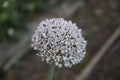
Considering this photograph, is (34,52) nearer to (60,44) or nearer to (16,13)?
(16,13)

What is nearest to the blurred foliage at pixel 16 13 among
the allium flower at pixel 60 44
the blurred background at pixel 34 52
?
the blurred background at pixel 34 52

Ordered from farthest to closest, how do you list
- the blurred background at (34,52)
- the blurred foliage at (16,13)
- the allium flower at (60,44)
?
the blurred background at (34,52) < the blurred foliage at (16,13) < the allium flower at (60,44)

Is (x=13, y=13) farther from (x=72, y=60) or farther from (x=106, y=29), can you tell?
(x=72, y=60)

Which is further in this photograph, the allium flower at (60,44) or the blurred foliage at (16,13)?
the blurred foliage at (16,13)

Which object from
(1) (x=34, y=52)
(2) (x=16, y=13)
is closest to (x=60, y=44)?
(2) (x=16, y=13)

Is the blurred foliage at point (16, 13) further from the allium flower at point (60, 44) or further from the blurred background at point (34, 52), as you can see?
the allium flower at point (60, 44)

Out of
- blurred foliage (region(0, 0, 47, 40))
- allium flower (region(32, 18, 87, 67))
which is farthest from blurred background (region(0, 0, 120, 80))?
allium flower (region(32, 18, 87, 67))

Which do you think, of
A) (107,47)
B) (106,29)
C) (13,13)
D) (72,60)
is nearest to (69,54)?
(72,60)
